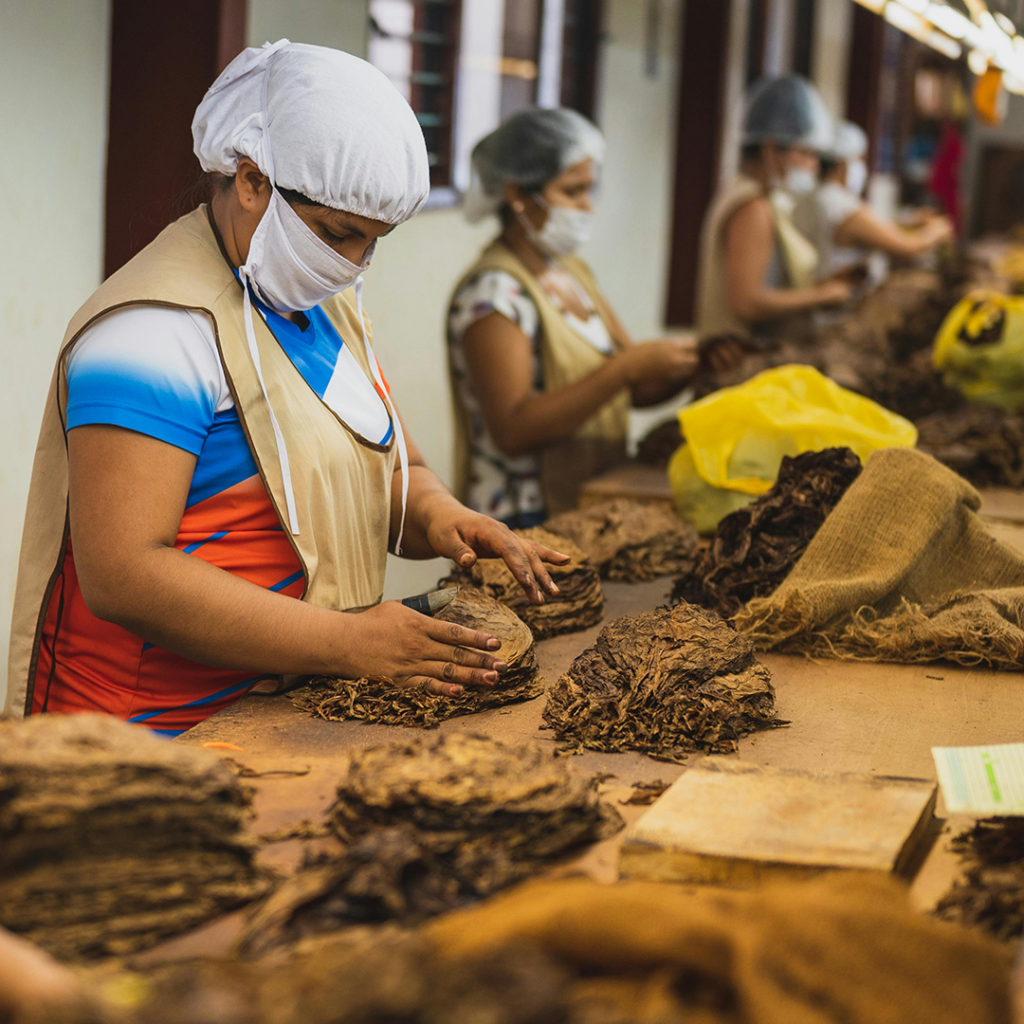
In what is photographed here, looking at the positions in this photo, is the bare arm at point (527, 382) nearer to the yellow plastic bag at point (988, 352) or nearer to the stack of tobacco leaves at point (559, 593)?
the stack of tobacco leaves at point (559, 593)

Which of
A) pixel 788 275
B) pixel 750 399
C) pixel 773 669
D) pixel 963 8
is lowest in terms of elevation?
pixel 773 669

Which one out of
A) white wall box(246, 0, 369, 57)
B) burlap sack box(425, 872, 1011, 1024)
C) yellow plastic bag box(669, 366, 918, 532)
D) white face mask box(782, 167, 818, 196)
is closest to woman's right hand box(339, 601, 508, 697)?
burlap sack box(425, 872, 1011, 1024)

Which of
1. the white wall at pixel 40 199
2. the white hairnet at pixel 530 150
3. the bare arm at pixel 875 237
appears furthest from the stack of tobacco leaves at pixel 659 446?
the bare arm at pixel 875 237

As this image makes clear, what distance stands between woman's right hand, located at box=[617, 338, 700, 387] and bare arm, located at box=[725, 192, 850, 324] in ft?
5.90

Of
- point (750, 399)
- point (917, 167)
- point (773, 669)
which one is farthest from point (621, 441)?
point (917, 167)

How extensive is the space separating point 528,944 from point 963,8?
15.3 ft

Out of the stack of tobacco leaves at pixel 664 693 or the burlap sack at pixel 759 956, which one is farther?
the stack of tobacco leaves at pixel 664 693

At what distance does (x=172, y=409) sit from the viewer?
5.60ft

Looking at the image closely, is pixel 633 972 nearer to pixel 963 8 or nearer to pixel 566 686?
pixel 566 686

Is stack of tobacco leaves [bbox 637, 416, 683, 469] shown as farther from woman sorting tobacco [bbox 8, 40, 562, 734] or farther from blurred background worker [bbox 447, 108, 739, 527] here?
woman sorting tobacco [bbox 8, 40, 562, 734]

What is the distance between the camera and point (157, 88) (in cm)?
310

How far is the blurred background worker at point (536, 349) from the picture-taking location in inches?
131

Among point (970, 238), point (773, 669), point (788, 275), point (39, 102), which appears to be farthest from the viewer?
point (970, 238)

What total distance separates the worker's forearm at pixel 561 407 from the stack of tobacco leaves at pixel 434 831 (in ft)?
6.45
